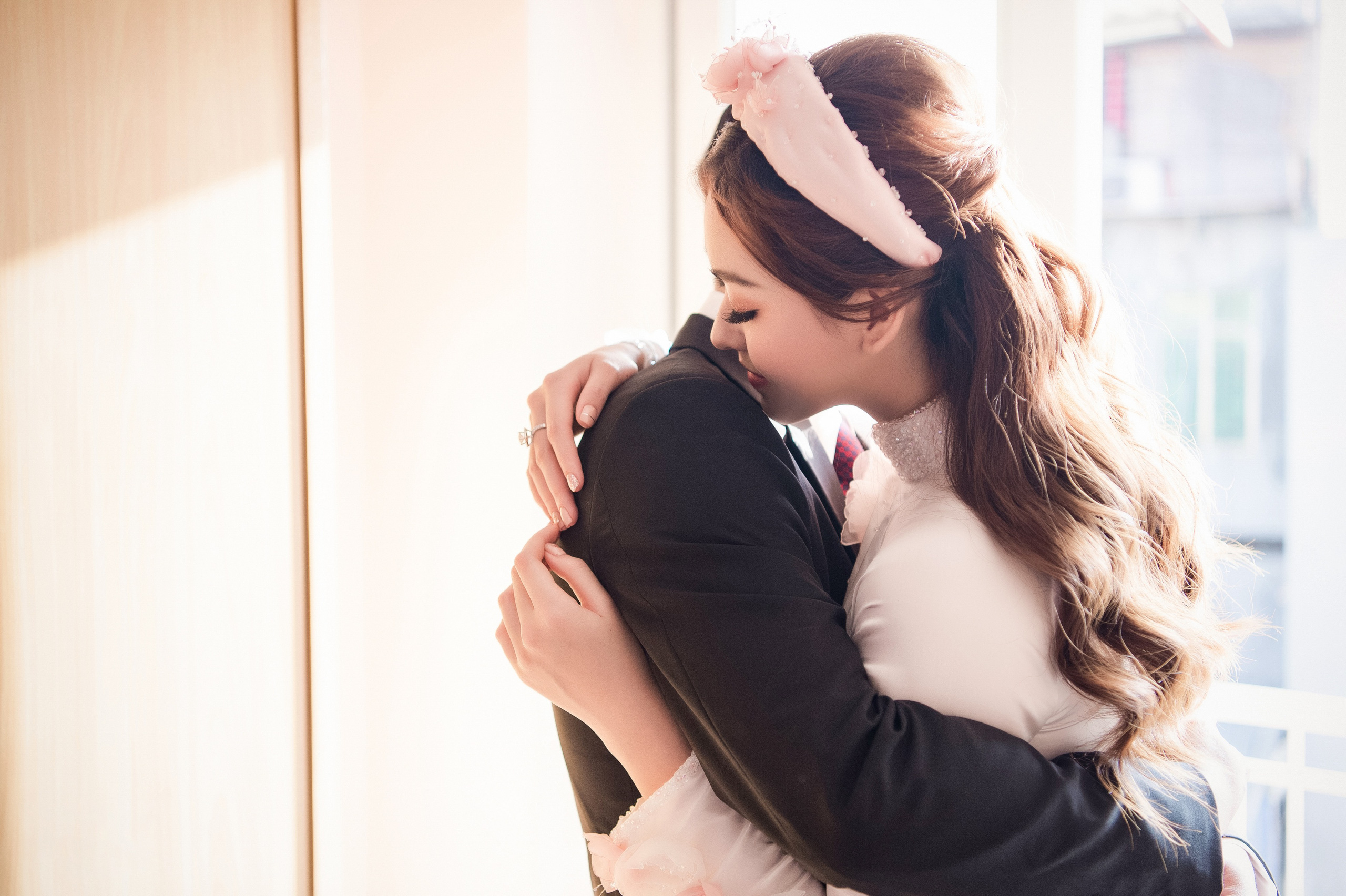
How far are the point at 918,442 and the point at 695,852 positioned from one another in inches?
17.8

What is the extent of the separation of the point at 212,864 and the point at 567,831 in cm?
59

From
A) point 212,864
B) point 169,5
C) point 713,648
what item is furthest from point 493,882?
point 169,5

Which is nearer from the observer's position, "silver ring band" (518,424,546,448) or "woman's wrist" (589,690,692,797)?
"woman's wrist" (589,690,692,797)

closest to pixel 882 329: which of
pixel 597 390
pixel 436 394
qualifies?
pixel 597 390

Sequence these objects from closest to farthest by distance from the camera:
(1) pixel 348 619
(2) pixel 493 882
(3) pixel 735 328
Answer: (3) pixel 735 328 < (1) pixel 348 619 < (2) pixel 493 882

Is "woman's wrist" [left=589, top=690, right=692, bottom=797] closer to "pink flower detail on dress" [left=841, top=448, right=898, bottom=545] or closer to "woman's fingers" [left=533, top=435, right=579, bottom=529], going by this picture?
"woman's fingers" [left=533, top=435, right=579, bottom=529]

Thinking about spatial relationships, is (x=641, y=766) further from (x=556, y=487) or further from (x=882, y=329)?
(x=882, y=329)

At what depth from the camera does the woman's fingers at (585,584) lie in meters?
0.75

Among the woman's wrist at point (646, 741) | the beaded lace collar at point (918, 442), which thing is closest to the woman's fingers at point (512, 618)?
the woman's wrist at point (646, 741)

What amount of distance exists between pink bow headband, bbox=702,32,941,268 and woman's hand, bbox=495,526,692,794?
0.42m

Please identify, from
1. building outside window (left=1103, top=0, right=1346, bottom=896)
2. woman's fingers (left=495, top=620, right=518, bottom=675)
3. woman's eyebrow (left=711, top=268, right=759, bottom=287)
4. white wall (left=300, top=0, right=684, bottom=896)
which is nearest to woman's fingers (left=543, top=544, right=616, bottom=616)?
woman's fingers (left=495, top=620, right=518, bottom=675)

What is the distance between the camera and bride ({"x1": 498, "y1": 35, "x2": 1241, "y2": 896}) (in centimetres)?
71

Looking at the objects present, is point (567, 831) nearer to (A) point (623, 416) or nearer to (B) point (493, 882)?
(B) point (493, 882)

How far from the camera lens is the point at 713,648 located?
0.65 m
